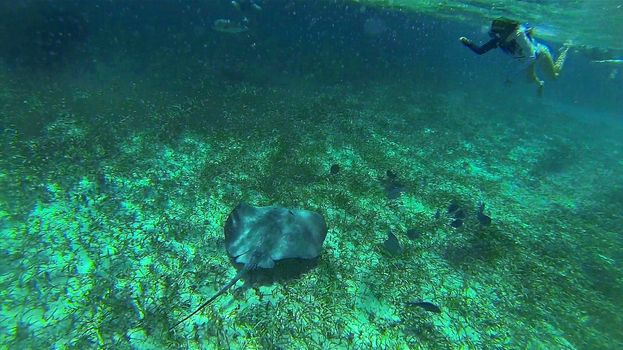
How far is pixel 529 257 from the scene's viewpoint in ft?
26.2

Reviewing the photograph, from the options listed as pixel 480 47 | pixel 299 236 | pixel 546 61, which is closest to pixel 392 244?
pixel 299 236

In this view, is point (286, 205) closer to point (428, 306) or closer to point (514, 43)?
point (428, 306)

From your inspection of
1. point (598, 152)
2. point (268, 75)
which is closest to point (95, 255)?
point (268, 75)

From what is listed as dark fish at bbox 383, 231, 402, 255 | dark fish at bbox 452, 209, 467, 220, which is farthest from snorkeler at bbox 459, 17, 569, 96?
dark fish at bbox 383, 231, 402, 255

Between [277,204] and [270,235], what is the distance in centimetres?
236

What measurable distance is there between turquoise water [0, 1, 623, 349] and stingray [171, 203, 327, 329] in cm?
71

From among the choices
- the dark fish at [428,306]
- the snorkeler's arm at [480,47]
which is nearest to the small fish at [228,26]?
the snorkeler's arm at [480,47]

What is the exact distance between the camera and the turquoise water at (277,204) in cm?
571

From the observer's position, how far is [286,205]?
8.50 m

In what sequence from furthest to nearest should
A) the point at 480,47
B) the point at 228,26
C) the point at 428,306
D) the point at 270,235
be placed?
the point at 228,26, the point at 270,235, the point at 428,306, the point at 480,47

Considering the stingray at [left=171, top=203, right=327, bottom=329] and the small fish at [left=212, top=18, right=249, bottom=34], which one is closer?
the stingray at [left=171, top=203, right=327, bottom=329]

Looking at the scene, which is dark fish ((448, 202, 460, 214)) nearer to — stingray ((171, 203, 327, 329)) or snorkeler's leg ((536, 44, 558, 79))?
snorkeler's leg ((536, 44, 558, 79))

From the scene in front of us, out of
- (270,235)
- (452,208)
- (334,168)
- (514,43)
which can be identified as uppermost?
(514,43)

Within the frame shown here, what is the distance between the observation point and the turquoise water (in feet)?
18.7
